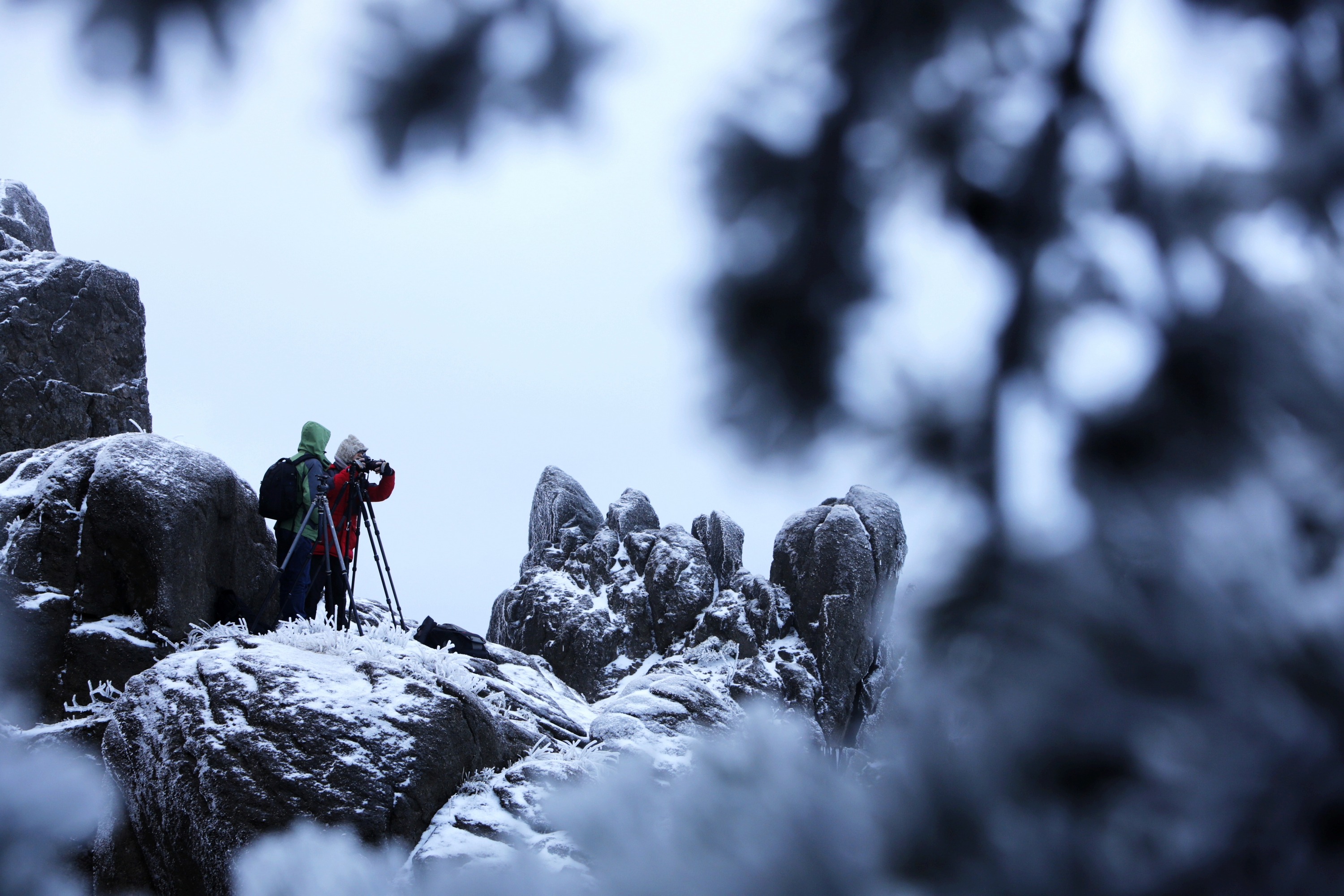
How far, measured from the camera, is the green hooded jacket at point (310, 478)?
8508 millimetres

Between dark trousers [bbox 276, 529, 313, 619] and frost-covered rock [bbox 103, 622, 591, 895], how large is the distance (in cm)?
256

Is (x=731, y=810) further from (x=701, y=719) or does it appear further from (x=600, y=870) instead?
(x=701, y=719)

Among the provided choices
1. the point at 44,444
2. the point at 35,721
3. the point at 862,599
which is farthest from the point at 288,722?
the point at 862,599

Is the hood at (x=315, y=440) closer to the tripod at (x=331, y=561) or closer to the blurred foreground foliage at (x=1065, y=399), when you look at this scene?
the tripod at (x=331, y=561)

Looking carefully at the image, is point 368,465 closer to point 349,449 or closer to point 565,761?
point 349,449

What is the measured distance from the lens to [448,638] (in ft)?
29.4

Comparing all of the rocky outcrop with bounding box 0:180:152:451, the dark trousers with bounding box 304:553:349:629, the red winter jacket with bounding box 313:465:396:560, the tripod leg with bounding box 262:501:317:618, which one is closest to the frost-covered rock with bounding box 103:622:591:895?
the tripod leg with bounding box 262:501:317:618

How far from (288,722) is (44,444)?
39.4 ft

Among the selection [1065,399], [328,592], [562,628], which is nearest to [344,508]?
[328,592]

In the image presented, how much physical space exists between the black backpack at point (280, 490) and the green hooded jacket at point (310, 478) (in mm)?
48

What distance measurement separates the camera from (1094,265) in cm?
97

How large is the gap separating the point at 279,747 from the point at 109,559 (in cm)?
398

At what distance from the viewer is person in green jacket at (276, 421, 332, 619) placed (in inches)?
335

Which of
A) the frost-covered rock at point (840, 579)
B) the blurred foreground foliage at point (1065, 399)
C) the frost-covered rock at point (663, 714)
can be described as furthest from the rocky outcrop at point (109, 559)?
the frost-covered rock at point (840, 579)
